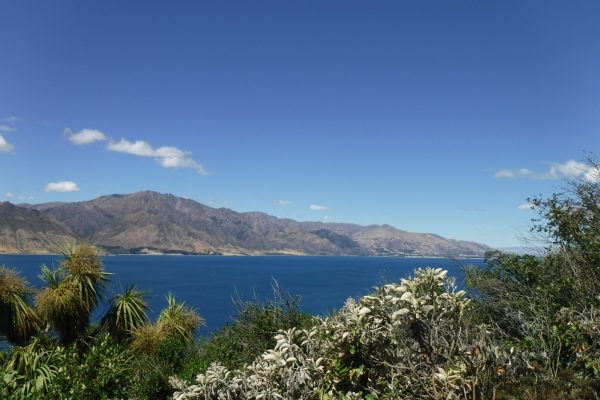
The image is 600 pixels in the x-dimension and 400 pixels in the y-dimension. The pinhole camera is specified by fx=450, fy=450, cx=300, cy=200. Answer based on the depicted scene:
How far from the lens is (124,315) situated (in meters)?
14.7

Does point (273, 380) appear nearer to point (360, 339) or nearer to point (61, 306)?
point (360, 339)

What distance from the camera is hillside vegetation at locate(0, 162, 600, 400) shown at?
4734mm

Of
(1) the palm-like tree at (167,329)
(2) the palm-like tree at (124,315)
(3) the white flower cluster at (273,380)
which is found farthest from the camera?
(2) the palm-like tree at (124,315)

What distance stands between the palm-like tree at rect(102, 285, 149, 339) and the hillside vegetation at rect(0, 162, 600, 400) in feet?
0.14

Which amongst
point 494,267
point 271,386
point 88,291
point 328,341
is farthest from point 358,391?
point 88,291

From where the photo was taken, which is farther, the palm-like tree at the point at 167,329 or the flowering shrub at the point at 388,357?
the palm-like tree at the point at 167,329

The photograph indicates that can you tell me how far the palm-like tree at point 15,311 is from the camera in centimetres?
1315

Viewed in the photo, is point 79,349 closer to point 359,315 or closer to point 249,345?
point 249,345

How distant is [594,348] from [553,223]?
7.72m

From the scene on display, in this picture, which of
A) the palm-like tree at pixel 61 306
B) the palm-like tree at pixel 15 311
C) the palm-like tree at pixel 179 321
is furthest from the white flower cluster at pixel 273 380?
the palm-like tree at pixel 15 311

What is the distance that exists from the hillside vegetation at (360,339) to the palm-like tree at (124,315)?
0.04 metres

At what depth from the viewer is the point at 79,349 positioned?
46.3ft

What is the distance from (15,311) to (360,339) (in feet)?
40.4

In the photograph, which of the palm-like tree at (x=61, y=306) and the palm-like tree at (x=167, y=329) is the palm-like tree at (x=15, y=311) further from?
the palm-like tree at (x=167, y=329)
